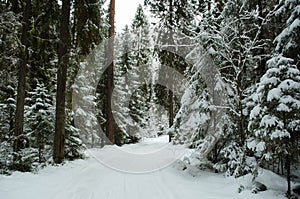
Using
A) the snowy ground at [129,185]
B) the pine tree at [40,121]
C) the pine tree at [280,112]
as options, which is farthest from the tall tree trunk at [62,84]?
the pine tree at [280,112]

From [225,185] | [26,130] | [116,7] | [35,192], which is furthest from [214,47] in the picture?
[116,7]

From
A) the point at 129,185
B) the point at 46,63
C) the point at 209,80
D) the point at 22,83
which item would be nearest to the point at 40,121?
the point at 22,83

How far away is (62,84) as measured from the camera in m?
11.8

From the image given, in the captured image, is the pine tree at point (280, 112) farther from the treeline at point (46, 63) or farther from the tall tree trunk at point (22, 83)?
the tall tree trunk at point (22, 83)

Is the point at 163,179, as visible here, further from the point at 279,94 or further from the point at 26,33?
the point at 26,33

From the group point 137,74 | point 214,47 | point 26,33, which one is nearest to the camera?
point 214,47

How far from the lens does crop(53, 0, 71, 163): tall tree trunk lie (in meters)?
11.3

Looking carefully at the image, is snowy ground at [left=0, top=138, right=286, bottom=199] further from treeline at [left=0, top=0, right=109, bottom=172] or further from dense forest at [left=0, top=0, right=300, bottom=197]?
treeline at [left=0, top=0, right=109, bottom=172]

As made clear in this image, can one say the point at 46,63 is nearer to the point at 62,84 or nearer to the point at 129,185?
the point at 62,84

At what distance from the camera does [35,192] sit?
649 cm

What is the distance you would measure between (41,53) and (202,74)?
7933mm

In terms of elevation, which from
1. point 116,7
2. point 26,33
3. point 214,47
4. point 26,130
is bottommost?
point 26,130

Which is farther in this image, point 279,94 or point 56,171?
point 56,171

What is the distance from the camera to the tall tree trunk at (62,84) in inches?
447
